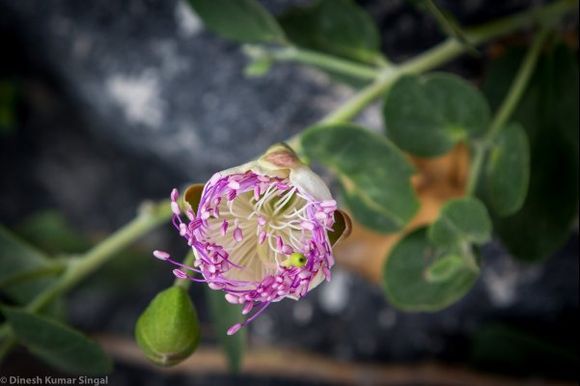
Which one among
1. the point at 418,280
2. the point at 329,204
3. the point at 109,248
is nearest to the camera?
the point at 329,204

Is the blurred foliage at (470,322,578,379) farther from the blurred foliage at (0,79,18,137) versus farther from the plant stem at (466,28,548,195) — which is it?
the blurred foliage at (0,79,18,137)

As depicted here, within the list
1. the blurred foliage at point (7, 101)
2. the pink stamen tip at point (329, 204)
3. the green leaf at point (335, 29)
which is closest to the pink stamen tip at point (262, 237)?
the pink stamen tip at point (329, 204)

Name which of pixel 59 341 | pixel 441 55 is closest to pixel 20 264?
pixel 59 341

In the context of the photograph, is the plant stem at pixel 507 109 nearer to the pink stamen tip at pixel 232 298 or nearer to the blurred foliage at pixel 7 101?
the pink stamen tip at pixel 232 298

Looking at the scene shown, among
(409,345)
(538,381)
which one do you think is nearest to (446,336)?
(409,345)

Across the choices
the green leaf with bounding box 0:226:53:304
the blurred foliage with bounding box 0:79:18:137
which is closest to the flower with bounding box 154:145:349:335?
the green leaf with bounding box 0:226:53:304

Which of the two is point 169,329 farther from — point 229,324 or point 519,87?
point 519,87

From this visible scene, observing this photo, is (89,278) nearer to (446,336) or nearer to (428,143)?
(446,336)

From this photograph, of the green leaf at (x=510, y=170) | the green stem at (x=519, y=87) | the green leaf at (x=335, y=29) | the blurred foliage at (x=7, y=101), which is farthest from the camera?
the blurred foliage at (x=7, y=101)
